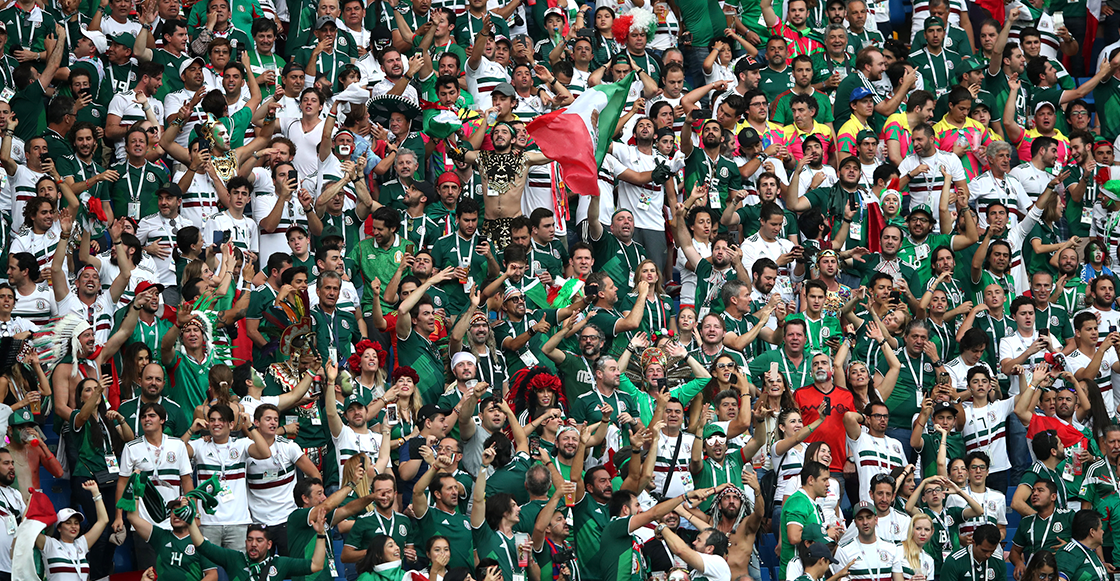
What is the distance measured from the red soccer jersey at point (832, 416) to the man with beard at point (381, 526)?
3.63m

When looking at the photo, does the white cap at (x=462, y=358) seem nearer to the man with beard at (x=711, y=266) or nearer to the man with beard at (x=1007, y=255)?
the man with beard at (x=711, y=266)

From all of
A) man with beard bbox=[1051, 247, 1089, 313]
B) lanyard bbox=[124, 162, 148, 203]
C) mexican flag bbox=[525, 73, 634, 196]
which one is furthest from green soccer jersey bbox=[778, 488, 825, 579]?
lanyard bbox=[124, 162, 148, 203]

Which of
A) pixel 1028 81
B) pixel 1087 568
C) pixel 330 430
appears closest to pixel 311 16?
pixel 330 430

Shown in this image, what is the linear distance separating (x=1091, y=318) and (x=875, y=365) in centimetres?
204

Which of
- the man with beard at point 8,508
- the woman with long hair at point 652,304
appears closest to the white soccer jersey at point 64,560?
the man with beard at point 8,508

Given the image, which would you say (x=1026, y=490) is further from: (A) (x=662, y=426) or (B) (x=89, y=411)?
(B) (x=89, y=411)

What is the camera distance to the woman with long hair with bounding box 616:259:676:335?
16.2 m

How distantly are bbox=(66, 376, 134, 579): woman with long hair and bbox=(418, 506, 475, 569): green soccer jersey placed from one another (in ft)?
7.51

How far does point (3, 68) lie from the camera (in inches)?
676

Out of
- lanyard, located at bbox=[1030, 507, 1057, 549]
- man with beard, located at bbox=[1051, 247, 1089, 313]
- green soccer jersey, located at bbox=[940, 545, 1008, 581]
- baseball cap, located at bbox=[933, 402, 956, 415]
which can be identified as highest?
baseball cap, located at bbox=[933, 402, 956, 415]

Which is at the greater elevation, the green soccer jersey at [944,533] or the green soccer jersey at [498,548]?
the green soccer jersey at [498,548]

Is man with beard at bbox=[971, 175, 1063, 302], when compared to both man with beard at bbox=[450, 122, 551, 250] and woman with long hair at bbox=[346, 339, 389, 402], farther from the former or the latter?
woman with long hair at bbox=[346, 339, 389, 402]

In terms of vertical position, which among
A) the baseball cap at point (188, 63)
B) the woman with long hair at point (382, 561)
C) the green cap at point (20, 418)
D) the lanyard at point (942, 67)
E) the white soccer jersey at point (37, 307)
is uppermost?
the baseball cap at point (188, 63)

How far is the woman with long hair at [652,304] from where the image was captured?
1620cm
